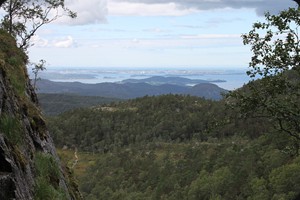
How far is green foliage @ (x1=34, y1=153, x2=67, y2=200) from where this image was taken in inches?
403

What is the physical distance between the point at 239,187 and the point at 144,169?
2412 inches

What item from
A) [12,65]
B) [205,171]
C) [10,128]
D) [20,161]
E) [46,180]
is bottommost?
[205,171]

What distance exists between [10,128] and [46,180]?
7.58ft

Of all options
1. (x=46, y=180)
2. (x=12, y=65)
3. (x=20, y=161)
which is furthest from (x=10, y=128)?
(x=12, y=65)

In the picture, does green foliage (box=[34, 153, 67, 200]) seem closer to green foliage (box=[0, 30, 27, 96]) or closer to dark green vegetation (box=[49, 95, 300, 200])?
green foliage (box=[0, 30, 27, 96])

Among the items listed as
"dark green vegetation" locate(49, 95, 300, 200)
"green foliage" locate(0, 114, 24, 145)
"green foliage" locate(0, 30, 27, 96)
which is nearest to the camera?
"green foliage" locate(0, 114, 24, 145)

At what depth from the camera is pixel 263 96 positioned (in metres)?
19.0

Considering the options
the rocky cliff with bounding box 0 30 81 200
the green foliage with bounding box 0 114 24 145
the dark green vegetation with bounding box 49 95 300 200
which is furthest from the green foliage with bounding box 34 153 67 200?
the dark green vegetation with bounding box 49 95 300 200

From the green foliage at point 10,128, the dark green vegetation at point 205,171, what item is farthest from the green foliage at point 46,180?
the dark green vegetation at point 205,171

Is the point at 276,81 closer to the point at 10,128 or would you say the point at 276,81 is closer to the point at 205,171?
the point at 10,128

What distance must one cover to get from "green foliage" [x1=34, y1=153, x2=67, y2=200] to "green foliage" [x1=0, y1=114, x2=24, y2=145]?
1308mm

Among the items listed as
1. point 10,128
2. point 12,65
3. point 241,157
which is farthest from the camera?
point 241,157

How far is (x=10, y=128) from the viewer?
9984 millimetres

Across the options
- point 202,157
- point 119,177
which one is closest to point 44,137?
point 202,157
